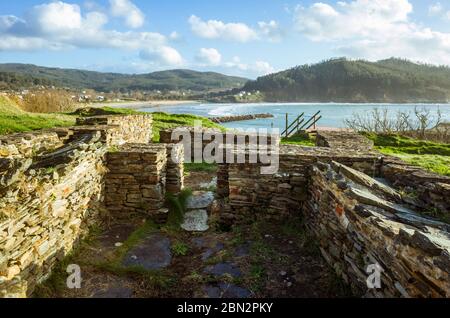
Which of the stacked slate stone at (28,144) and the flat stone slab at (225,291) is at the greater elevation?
the stacked slate stone at (28,144)

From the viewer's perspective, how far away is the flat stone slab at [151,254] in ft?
17.1

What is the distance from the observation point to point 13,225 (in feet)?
12.5

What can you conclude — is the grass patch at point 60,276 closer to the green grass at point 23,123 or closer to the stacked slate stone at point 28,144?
the stacked slate stone at point 28,144

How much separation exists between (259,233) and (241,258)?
92 cm

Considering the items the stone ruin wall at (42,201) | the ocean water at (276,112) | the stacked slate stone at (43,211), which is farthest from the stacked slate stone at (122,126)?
the ocean water at (276,112)

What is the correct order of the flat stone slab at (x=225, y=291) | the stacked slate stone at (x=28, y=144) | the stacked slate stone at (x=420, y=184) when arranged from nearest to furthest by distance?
1. the flat stone slab at (x=225, y=291)
2. the stacked slate stone at (x=420, y=184)
3. the stacked slate stone at (x=28, y=144)

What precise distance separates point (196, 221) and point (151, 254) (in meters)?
1.69

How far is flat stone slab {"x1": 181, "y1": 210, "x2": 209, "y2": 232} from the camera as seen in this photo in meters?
6.75

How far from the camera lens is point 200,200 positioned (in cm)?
837

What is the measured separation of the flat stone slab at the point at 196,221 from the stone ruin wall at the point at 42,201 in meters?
1.69

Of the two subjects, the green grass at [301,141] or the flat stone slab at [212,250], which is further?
the green grass at [301,141]

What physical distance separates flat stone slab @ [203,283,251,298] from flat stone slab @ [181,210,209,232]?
216cm

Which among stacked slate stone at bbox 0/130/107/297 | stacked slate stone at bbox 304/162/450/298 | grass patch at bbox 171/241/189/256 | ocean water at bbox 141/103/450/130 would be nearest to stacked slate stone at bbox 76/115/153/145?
stacked slate stone at bbox 0/130/107/297

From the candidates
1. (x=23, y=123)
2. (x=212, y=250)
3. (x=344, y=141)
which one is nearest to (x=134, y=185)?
(x=212, y=250)
